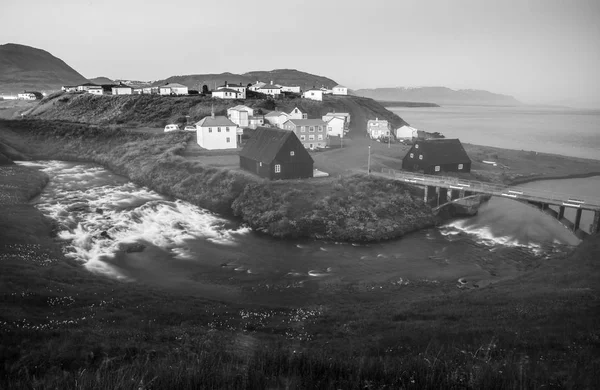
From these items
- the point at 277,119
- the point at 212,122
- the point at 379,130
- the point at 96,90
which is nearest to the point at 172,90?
the point at 96,90

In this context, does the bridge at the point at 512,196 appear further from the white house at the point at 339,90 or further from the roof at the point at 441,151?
the white house at the point at 339,90

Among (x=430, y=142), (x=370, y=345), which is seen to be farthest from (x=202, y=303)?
(x=430, y=142)

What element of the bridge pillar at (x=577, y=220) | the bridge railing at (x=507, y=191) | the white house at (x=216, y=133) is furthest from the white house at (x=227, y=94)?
the bridge pillar at (x=577, y=220)

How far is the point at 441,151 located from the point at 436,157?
4.50ft

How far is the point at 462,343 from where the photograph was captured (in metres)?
14.0

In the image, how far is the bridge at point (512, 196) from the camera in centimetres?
3297

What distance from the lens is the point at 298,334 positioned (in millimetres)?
Result: 16297

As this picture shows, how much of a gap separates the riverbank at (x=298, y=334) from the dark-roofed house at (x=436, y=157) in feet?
82.2

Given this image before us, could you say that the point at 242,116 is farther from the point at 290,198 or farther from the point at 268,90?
the point at 268,90

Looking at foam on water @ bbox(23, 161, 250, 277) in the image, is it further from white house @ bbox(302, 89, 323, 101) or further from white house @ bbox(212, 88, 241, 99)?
white house @ bbox(302, 89, 323, 101)

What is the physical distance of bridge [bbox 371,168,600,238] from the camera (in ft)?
108

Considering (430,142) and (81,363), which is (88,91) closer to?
(430,142)

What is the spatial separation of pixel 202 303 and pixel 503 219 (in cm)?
3214

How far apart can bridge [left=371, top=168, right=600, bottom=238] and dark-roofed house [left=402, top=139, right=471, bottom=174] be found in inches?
210
